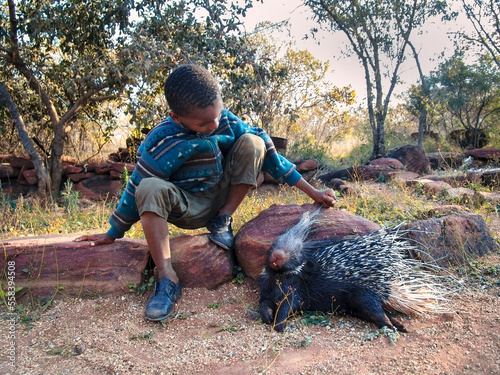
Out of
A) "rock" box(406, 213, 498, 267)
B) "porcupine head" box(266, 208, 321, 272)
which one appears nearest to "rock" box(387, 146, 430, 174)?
"rock" box(406, 213, 498, 267)

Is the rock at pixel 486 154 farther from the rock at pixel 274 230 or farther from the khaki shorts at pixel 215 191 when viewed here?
the khaki shorts at pixel 215 191

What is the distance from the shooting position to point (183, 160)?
9.36 feet

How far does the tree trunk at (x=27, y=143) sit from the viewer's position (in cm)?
700

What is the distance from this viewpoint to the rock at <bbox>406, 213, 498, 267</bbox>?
3.05 metres

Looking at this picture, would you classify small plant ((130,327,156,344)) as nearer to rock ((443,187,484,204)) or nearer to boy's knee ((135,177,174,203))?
boy's knee ((135,177,174,203))

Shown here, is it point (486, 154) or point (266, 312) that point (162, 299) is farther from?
point (486, 154)

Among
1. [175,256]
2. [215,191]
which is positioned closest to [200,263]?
[175,256]

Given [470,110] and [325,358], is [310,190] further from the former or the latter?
[470,110]

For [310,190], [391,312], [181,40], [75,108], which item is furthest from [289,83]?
[391,312]

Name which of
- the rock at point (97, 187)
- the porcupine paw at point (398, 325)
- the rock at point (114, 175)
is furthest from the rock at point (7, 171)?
the porcupine paw at point (398, 325)

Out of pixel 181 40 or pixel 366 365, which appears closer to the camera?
pixel 366 365

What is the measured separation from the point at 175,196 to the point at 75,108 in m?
5.76

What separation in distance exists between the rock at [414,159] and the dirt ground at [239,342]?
228 inches

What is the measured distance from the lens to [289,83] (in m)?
10.6
